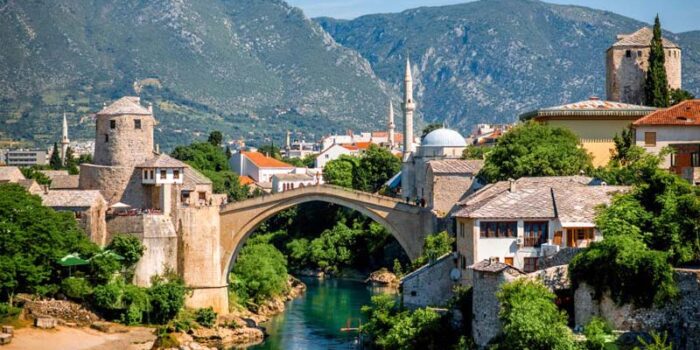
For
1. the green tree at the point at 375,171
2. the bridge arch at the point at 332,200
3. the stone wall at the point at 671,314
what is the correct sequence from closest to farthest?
the stone wall at the point at 671,314, the bridge arch at the point at 332,200, the green tree at the point at 375,171

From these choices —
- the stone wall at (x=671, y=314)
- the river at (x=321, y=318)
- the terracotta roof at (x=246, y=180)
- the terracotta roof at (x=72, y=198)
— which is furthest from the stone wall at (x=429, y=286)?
the terracotta roof at (x=246, y=180)

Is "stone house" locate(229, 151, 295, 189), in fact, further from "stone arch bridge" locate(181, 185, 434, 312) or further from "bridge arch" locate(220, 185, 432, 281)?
"stone arch bridge" locate(181, 185, 434, 312)

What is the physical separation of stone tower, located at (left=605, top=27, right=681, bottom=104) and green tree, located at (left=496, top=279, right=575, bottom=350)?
34.4m

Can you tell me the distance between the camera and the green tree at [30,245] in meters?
57.2

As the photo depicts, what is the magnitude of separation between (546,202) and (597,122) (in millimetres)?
17194

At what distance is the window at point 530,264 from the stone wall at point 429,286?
4.24 meters

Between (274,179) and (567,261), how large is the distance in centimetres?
7172

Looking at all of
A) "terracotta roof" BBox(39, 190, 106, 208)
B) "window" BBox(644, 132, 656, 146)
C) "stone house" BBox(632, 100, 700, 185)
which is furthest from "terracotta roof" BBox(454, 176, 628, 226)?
"terracotta roof" BBox(39, 190, 106, 208)

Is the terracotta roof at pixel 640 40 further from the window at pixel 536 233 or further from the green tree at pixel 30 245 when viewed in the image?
the green tree at pixel 30 245

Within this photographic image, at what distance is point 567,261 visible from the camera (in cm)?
4519

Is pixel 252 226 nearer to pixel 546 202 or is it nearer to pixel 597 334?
pixel 546 202

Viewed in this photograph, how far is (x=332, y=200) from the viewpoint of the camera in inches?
2697

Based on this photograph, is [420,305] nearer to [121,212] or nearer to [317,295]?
[121,212]

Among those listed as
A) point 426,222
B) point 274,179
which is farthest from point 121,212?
point 274,179
